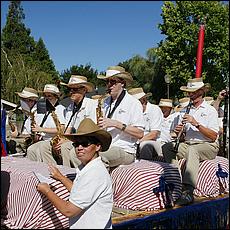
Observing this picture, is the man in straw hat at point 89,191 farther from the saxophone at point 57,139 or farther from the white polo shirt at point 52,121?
the white polo shirt at point 52,121

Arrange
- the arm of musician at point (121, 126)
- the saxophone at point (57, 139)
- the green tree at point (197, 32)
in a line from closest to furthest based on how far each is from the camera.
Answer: the arm of musician at point (121, 126) → the saxophone at point (57, 139) → the green tree at point (197, 32)

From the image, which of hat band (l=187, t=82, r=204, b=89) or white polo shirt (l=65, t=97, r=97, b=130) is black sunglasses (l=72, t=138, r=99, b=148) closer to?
white polo shirt (l=65, t=97, r=97, b=130)

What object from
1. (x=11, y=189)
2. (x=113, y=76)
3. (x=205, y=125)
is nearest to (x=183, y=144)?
(x=205, y=125)

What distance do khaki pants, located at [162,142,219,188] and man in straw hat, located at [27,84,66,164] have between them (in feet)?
4.50

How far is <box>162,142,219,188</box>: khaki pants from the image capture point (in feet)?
15.1

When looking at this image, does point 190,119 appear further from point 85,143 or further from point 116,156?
point 85,143

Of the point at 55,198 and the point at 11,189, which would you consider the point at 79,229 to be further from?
the point at 11,189

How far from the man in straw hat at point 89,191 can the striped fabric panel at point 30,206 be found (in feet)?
1.07

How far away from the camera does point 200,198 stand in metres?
4.55

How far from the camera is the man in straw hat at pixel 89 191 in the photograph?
2836 millimetres

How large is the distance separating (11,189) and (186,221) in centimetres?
151

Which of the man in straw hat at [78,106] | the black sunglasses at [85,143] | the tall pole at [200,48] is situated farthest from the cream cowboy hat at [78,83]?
the black sunglasses at [85,143]

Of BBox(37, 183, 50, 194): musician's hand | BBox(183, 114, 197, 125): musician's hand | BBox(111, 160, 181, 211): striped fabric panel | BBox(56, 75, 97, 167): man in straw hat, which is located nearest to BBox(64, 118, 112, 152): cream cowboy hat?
BBox(37, 183, 50, 194): musician's hand

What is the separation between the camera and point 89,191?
2.84m
